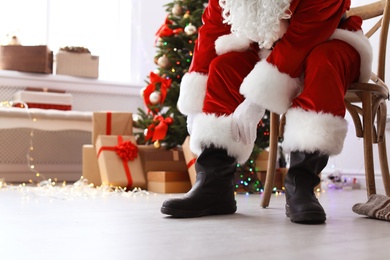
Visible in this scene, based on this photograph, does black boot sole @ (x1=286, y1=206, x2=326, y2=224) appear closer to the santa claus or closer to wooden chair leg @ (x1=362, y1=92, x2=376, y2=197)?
the santa claus

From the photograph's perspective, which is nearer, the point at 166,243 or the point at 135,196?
the point at 166,243

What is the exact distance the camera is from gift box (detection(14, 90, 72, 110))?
3.65 meters

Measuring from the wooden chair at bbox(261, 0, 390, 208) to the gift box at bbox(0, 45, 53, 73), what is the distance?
2.37 metres

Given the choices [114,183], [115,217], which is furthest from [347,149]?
[115,217]

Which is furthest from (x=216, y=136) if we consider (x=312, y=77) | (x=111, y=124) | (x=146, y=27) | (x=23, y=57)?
(x=146, y=27)

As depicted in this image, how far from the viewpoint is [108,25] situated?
4.43 m

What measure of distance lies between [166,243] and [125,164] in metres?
1.85

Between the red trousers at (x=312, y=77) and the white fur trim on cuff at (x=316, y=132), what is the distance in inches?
0.7

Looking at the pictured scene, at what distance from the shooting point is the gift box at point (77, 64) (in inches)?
159

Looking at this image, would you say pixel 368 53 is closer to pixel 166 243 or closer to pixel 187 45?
pixel 166 243

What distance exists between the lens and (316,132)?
4.80 ft

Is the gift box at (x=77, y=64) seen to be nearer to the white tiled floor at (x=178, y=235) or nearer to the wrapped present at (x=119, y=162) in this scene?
the wrapped present at (x=119, y=162)

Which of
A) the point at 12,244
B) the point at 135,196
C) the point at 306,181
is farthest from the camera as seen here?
the point at 135,196

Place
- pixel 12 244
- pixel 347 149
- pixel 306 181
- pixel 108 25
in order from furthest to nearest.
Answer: pixel 108 25 < pixel 347 149 < pixel 306 181 < pixel 12 244
